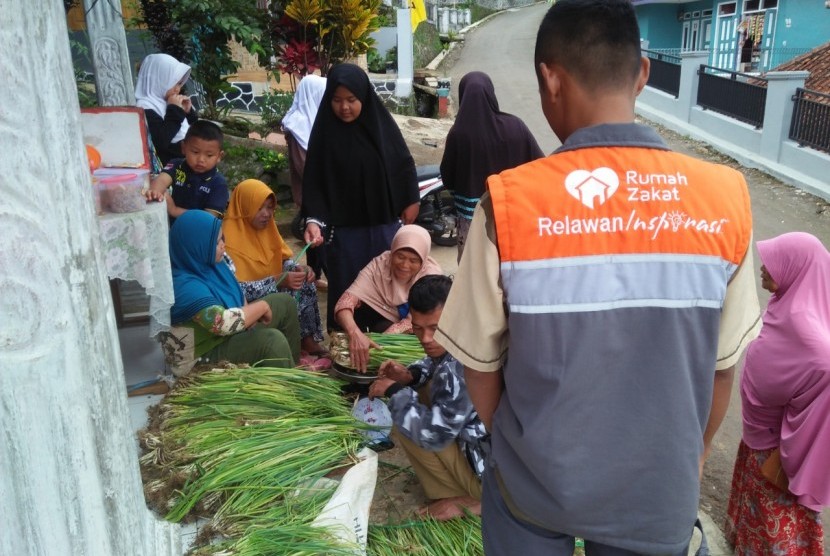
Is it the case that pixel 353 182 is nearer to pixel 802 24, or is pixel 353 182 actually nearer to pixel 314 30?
pixel 314 30

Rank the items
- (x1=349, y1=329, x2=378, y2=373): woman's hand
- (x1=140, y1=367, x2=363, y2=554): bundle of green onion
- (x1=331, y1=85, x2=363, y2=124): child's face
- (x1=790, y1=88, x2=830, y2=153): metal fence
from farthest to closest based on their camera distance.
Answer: (x1=790, y1=88, x2=830, y2=153): metal fence, (x1=331, y1=85, x2=363, y2=124): child's face, (x1=349, y1=329, x2=378, y2=373): woman's hand, (x1=140, y1=367, x2=363, y2=554): bundle of green onion

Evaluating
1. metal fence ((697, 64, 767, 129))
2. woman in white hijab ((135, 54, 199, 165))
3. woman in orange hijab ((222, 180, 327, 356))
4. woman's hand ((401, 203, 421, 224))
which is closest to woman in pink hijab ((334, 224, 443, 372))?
woman's hand ((401, 203, 421, 224))

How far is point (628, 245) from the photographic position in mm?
1294

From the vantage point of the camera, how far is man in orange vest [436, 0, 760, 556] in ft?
4.23

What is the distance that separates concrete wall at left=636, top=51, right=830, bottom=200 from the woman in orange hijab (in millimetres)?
7362

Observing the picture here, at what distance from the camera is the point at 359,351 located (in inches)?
133

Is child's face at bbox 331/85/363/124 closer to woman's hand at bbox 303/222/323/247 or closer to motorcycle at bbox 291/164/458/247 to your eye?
woman's hand at bbox 303/222/323/247

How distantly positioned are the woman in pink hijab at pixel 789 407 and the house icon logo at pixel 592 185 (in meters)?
1.72

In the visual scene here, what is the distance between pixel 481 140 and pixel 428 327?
2225 millimetres

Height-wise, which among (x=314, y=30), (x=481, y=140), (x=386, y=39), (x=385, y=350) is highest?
(x=386, y=39)

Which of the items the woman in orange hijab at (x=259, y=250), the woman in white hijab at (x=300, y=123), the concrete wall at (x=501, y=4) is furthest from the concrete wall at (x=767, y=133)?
the concrete wall at (x=501, y=4)

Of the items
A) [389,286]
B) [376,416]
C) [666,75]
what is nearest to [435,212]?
[389,286]

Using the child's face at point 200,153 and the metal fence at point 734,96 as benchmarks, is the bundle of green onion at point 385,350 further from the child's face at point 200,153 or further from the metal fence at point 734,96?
the metal fence at point 734,96

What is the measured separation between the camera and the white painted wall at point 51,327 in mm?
1329
